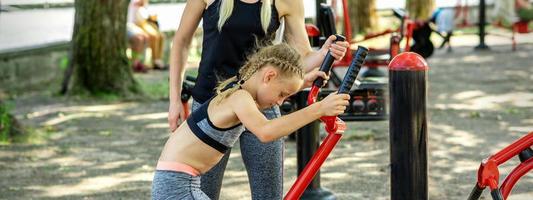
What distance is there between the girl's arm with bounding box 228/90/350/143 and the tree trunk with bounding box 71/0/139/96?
8.51 m

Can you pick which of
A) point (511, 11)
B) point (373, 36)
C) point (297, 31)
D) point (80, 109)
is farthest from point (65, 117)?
point (511, 11)

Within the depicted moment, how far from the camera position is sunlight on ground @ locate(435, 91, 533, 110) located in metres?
11.2

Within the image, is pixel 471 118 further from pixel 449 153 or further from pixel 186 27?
pixel 186 27

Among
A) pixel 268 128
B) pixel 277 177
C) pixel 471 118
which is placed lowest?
pixel 471 118

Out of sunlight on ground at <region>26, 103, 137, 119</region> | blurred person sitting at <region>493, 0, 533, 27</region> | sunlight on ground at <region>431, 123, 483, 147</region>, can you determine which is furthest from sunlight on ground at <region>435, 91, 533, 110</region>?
blurred person sitting at <region>493, 0, 533, 27</region>

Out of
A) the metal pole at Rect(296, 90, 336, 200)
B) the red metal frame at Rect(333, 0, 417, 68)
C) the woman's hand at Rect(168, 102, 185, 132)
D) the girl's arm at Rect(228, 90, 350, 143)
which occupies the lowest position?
the red metal frame at Rect(333, 0, 417, 68)

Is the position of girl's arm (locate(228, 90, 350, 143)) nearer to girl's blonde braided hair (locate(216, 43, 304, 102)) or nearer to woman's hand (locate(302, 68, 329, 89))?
girl's blonde braided hair (locate(216, 43, 304, 102))

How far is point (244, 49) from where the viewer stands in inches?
182

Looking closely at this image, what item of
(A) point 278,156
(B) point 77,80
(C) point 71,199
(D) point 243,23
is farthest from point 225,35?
(B) point 77,80

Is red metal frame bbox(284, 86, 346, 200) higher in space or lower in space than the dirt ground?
higher

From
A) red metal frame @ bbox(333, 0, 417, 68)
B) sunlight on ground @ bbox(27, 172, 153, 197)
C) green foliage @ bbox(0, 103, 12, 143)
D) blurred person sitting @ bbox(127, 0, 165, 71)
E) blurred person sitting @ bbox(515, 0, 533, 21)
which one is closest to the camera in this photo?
sunlight on ground @ bbox(27, 172, 153, 197)

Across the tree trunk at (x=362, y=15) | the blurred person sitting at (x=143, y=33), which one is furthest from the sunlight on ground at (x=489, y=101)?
the tree trunk at (x=362, y=15)

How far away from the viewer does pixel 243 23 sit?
4590 mm

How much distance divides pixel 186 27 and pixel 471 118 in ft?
19.8
